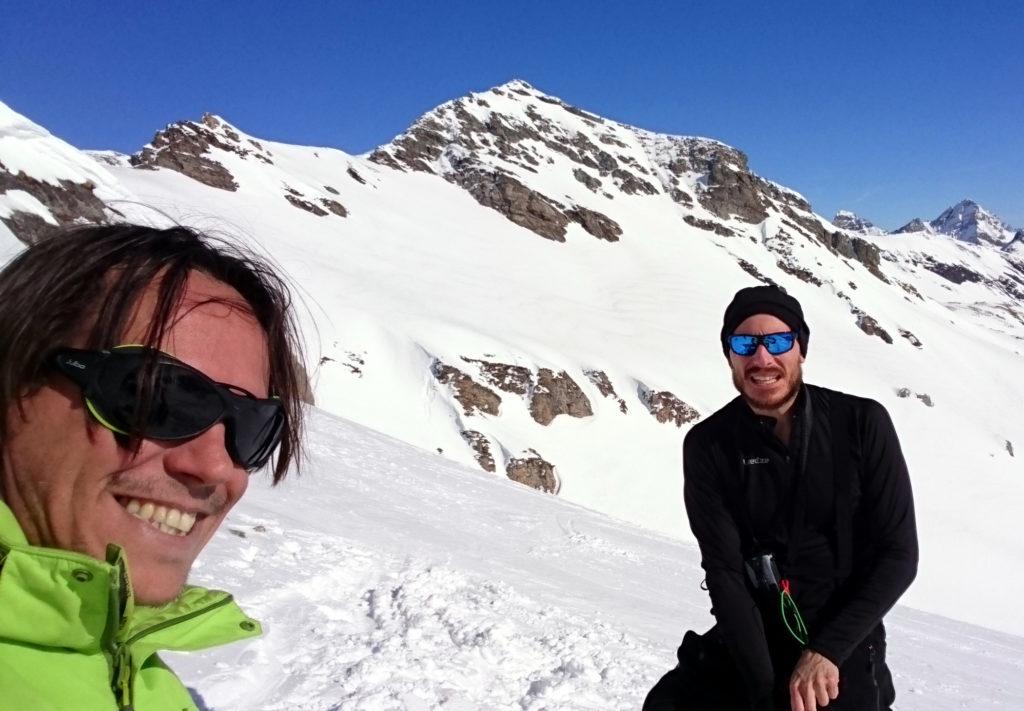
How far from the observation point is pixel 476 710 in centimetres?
426

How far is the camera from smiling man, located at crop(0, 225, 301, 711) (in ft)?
4.00

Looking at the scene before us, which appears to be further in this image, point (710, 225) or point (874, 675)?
point (710, 225)

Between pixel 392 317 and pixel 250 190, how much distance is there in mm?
17869

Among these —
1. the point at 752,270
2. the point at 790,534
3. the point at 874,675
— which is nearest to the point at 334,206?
the point at 752,270

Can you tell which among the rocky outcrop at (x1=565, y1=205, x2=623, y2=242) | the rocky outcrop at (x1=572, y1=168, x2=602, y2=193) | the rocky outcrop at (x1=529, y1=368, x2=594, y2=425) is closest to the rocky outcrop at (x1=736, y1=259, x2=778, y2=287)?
the rocky outcrop at (x1=565, y1=205, x2=623, y2=242)

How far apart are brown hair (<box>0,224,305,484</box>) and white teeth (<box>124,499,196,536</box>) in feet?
0.93

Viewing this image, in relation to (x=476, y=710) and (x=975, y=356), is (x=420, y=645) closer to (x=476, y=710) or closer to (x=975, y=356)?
(x=476, y=710)

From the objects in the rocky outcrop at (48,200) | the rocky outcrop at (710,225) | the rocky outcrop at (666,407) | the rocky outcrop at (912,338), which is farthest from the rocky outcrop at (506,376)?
the rocky outcrop at (710,225)

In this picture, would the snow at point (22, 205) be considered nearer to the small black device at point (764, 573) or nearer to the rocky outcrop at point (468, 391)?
the rocky outcrop at point (468, 391)

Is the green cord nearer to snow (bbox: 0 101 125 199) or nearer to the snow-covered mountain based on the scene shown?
the snow-covered mountain

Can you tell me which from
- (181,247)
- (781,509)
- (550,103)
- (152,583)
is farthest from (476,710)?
(550,103)

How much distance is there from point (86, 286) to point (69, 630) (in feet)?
2.29

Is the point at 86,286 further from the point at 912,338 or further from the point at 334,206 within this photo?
the point at 912,338

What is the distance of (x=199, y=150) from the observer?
140ft
